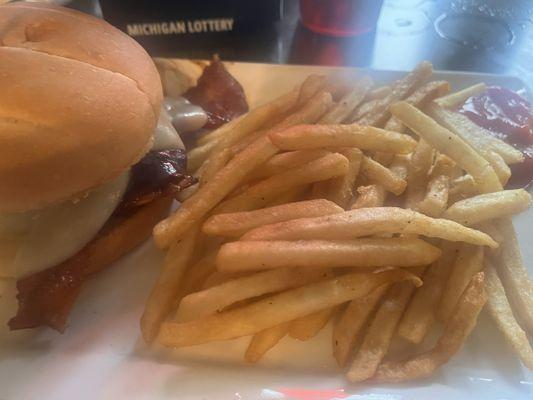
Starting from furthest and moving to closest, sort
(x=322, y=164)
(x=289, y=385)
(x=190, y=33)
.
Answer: (x=190, y=33) < (x=322, y=164) < (x=289, y=385)

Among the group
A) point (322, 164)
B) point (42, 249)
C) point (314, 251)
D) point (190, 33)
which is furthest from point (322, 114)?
point (190, 33)

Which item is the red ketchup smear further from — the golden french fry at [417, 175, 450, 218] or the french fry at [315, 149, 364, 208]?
the french fry at [315, 149, 364, 208]

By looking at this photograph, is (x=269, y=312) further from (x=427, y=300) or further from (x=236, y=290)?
(x=427, y=300)

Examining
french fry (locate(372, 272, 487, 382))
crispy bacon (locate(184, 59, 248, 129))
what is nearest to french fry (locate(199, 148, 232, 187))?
crispy bacon (locate(184, 59, 248, 129))

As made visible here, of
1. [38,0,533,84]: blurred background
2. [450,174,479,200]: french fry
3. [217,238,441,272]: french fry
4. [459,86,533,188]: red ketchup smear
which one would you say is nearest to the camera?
[217,238,441,272]: french fry

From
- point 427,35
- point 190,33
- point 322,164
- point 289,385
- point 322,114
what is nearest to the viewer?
point 289,385

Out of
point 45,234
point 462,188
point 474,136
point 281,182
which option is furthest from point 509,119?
point 45,234

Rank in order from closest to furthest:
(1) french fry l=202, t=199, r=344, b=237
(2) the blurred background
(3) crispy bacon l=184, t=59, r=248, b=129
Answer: (1) french fry l=202, t=199, r=344, b=237 < (3) crispy bacon l=184, t=59, r=248, b=129 < (2) the blurred background

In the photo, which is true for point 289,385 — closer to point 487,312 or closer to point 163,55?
point 487,312
